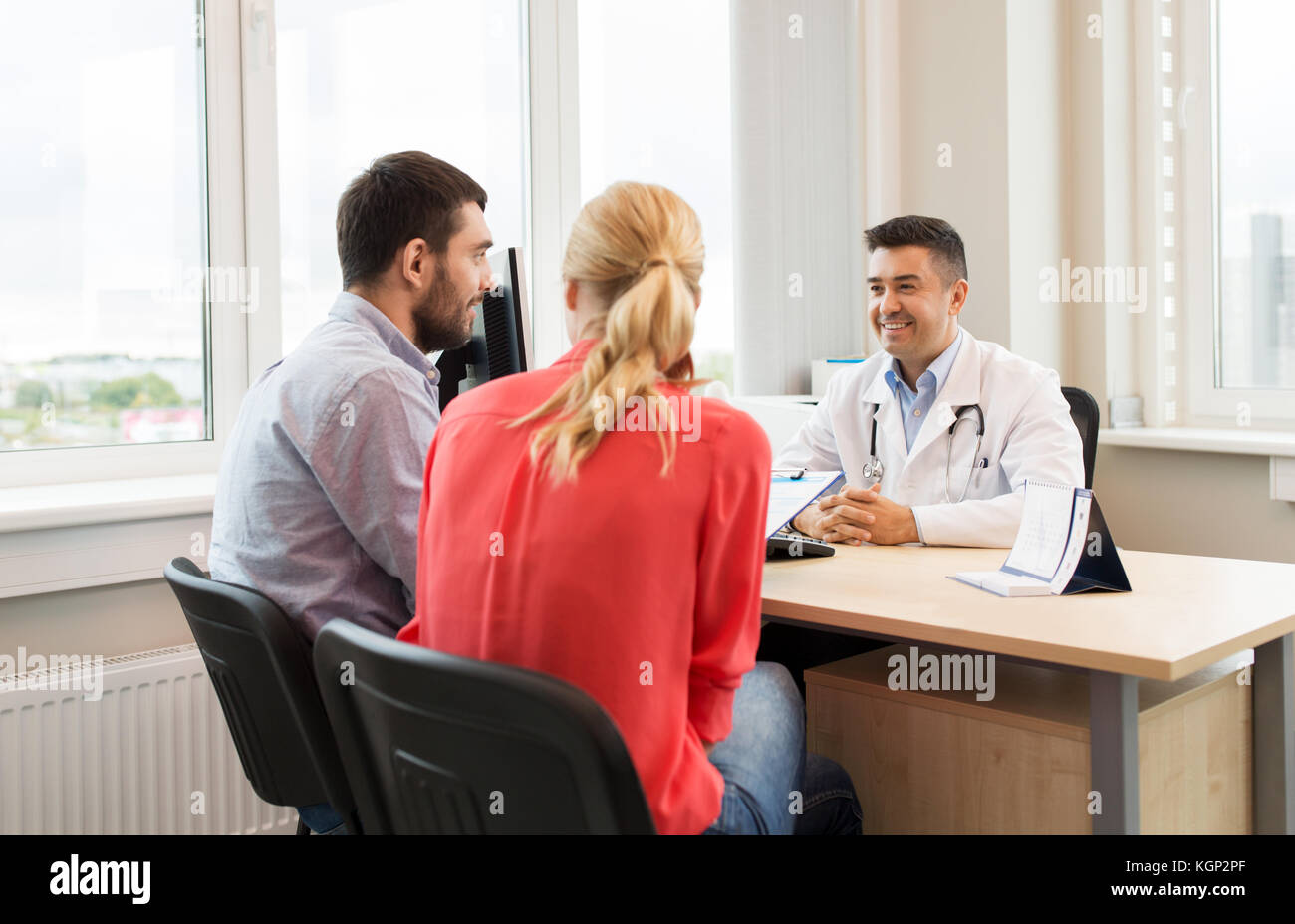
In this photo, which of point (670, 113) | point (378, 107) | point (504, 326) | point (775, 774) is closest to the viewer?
point (775, 774)

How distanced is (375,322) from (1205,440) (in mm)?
2301

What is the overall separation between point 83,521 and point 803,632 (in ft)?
4.71

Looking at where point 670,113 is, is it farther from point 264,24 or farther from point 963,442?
point 963,442

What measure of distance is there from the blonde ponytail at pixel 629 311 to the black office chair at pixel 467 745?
23cm

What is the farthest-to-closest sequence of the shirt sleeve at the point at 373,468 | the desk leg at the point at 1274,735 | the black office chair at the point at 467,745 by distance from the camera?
the desk leg at the point at 1274,735
the shirt sleeve at the point at 373,468
the black office chair at the point at 467,745

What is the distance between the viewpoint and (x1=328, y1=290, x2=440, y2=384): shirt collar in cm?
160

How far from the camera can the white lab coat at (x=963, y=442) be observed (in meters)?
2.00

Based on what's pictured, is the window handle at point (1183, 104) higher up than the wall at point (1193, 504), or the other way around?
the window handle at point (1183, 104)

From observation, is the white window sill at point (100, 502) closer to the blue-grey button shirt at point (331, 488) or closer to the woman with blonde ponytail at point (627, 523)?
the blue-grey button shirt at point (331, 488)

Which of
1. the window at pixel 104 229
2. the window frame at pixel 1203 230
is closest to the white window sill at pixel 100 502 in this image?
the window at pixel 104 229

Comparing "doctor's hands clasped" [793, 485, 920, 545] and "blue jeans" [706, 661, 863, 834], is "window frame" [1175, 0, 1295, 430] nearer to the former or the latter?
"doctor's hands clasped" [793, 485, 920, 545]

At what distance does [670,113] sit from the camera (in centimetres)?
337

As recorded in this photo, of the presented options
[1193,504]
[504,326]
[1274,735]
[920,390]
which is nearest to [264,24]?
[504,326]

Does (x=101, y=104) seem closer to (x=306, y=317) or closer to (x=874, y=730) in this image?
(x=306, y=317)
